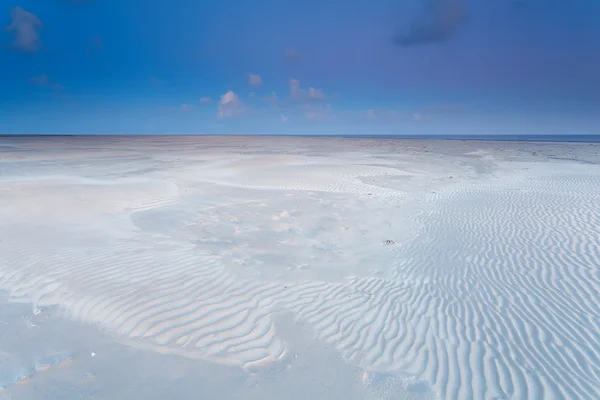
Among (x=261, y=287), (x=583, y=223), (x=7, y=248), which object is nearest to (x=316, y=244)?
(x=261, y=287)

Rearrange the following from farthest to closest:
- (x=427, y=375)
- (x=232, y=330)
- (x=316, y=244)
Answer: (x=316, y=244)
(x=232, y=330)
(x=427, y=375)

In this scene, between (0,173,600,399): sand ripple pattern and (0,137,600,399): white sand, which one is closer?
(0,137,600,399): white sand

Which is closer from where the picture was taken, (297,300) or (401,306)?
(401,306)

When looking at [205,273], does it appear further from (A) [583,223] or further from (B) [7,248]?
(A) [583,223]

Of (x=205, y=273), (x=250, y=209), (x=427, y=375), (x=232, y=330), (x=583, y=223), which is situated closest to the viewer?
(x=427, y=375)
